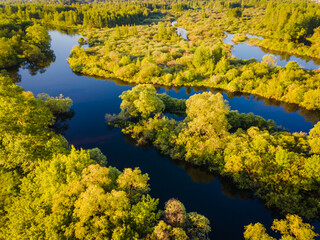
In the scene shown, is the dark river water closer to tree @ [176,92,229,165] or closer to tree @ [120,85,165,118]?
tree @ [176,92,229,165]

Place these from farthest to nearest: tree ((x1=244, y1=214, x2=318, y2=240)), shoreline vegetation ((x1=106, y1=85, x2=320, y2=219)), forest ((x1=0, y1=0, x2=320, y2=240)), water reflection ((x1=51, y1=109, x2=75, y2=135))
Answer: water reflection ((x1=51, y1=109, x2=75, y2=135)), shoreline vegetation ((x1=106, y1=85, x2=320, y2=219)), tree ((x1=244, y1=214, x2=318, y2=240)), forest ((x1=0, y1=0, x2=320, y2=240))

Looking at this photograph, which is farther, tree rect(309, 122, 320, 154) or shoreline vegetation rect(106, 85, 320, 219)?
tree rect(309, 122, 320, 154)

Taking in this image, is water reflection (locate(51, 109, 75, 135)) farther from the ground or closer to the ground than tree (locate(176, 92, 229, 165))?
closer to the ground

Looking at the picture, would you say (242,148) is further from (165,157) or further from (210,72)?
(210,72)

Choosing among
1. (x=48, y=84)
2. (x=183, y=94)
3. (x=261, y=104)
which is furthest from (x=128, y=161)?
(x=48, y=84)

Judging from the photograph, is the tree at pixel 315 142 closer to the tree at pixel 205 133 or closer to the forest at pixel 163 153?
the forest at pixel 163 153

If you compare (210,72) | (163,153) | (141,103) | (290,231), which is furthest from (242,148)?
(210,72)

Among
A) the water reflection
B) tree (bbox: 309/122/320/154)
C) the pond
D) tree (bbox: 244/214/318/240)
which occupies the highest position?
the pond

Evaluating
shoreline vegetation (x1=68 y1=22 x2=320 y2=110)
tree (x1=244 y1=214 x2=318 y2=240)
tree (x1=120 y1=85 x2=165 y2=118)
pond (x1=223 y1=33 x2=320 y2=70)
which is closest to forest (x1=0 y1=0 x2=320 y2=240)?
tree (x1=244 y1=214 x2=318 y2=240)

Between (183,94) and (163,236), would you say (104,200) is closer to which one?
(163,236)

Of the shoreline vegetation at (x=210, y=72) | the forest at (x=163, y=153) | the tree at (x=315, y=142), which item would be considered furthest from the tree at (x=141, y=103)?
the tree at (x=315, y=142)
